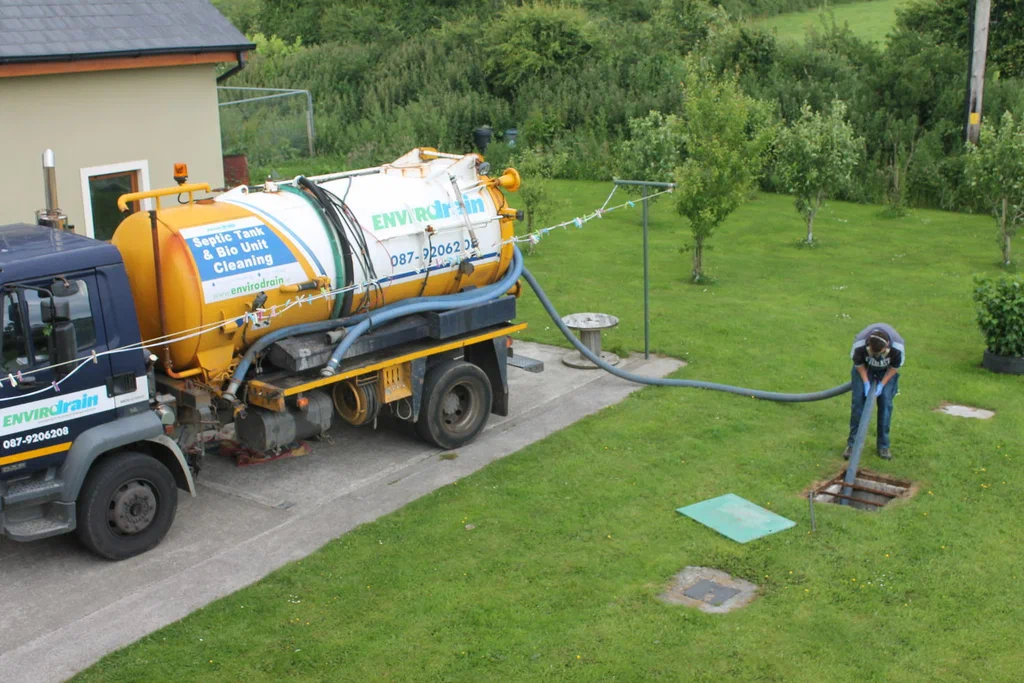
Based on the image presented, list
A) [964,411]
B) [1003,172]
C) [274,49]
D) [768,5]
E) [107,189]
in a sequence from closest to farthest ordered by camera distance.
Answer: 1. [964,411]
2. [107,189]
3. [1003,172]
4. [768,5]
5. [274,49]

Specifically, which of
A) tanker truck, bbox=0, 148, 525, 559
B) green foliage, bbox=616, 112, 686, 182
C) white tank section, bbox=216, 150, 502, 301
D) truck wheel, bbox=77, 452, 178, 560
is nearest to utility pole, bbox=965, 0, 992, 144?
green foliage, bbox=616, 112, 686, 182

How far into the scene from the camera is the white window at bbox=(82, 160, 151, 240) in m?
16.5

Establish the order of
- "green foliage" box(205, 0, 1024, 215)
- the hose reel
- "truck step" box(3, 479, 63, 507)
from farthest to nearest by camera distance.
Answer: "green foliage" box(205, 0, 1024, 215) < the hose reel < "truck step" box(3, 479, 63, 507)

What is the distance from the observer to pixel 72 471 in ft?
32.7

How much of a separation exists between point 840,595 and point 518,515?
10.7ft

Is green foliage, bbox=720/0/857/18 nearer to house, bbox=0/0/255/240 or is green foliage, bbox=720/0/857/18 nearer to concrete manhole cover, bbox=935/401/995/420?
house, bbox=0/0/255/240

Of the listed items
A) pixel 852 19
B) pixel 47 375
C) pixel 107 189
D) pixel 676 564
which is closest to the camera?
pixel 47 375

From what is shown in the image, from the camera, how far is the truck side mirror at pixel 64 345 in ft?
31.7

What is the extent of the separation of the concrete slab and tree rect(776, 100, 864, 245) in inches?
398

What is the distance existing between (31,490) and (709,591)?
6.01 m

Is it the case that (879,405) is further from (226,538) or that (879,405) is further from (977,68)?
(977,68)

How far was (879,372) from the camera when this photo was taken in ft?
40.7

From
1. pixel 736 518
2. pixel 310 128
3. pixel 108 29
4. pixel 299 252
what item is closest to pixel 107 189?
pixel 108 29

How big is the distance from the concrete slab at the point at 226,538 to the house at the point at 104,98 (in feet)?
18.9
